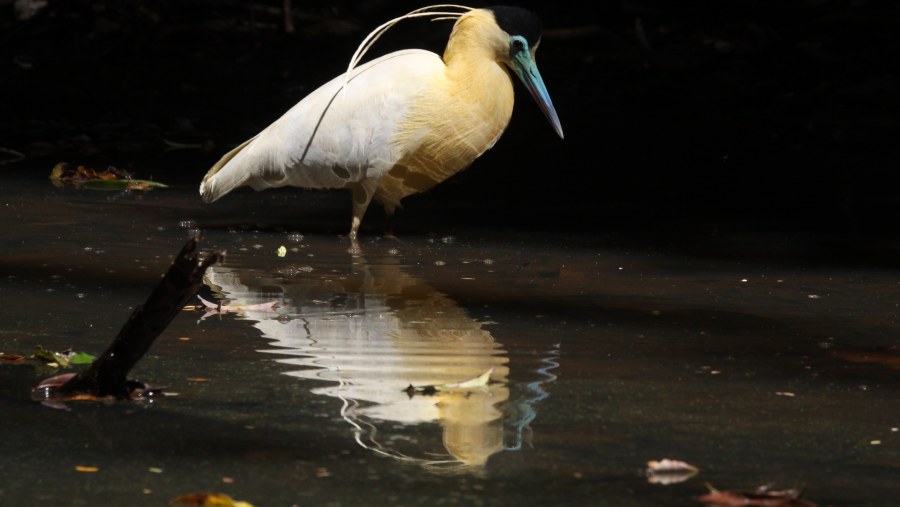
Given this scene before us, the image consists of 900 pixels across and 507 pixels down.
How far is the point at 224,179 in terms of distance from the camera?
6.92m

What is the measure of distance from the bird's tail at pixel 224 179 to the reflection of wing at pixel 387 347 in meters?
1.06

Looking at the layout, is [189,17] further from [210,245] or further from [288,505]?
[288,505]

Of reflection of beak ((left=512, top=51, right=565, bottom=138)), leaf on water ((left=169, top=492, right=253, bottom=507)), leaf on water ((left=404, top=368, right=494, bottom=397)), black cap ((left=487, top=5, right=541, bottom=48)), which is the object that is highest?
black cap ((left=487, top=5, right=541, bottom=48))

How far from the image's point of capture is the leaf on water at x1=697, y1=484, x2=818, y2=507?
3.14 m

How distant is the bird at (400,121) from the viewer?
6621mm

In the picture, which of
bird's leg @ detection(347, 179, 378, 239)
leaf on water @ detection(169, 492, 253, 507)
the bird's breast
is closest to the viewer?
leaf on water @ detection(169, 492, 253, 507)

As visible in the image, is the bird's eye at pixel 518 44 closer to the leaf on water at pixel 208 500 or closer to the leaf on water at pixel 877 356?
the leaf on water at pixel 877 356

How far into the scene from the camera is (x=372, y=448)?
3.52 metres

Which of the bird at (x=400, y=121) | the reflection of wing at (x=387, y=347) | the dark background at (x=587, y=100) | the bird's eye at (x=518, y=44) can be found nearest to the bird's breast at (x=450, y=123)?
the bird at (x=400, y=121)

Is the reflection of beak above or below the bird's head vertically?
below

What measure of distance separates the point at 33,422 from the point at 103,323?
3.88 feet

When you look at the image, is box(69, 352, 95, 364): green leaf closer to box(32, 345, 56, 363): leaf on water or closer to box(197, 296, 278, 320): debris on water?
box(32, 345, 56, 363): leaf on water

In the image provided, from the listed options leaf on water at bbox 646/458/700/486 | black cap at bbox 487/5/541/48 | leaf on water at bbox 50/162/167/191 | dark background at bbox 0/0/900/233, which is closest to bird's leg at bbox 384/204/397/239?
dark background at bbox 0/0/900/233

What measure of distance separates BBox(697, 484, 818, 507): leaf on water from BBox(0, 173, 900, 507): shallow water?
84mm
